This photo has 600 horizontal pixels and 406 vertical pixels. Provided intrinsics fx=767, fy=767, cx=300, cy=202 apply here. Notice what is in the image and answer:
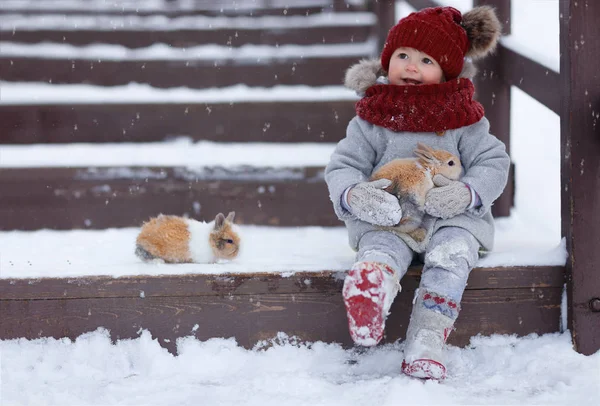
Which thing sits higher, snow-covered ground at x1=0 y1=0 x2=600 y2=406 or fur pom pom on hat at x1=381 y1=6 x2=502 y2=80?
fur pom pom on hat at x1=381 y1=6 x2=502 y2=80

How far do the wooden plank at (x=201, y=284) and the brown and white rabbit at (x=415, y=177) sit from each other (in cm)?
18

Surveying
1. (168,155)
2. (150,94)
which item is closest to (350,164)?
(168,155)

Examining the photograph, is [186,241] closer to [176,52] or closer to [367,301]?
[367,301]

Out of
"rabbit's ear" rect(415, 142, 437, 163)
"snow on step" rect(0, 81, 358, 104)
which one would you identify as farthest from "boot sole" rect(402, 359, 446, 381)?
"snow on step" rect(0, 81, 358, 104)

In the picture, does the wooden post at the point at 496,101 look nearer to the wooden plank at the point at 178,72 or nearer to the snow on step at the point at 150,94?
the snow on step at the point at 150,94

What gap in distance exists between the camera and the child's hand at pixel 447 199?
2.64 meters

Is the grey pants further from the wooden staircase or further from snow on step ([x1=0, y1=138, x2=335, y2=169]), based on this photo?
snow on step ([x1=0, y1=138, x2=335, y2=169])

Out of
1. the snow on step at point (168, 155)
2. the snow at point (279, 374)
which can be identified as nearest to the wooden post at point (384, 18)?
the snow on step at point (168, 155)

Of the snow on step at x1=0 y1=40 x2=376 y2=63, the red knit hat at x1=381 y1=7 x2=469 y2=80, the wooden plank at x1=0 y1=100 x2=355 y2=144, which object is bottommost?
the wooden plank at x1=0 y1=100 x2=355 y2=144

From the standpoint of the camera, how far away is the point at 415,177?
2.67 m

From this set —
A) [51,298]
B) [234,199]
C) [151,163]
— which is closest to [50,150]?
[151,163]

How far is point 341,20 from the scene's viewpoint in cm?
564

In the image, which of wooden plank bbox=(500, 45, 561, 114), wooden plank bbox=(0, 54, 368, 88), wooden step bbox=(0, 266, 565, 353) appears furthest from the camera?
wooden plank bbox=(0, 54, 368, 88)

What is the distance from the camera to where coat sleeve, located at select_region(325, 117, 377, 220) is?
2.77 meters
